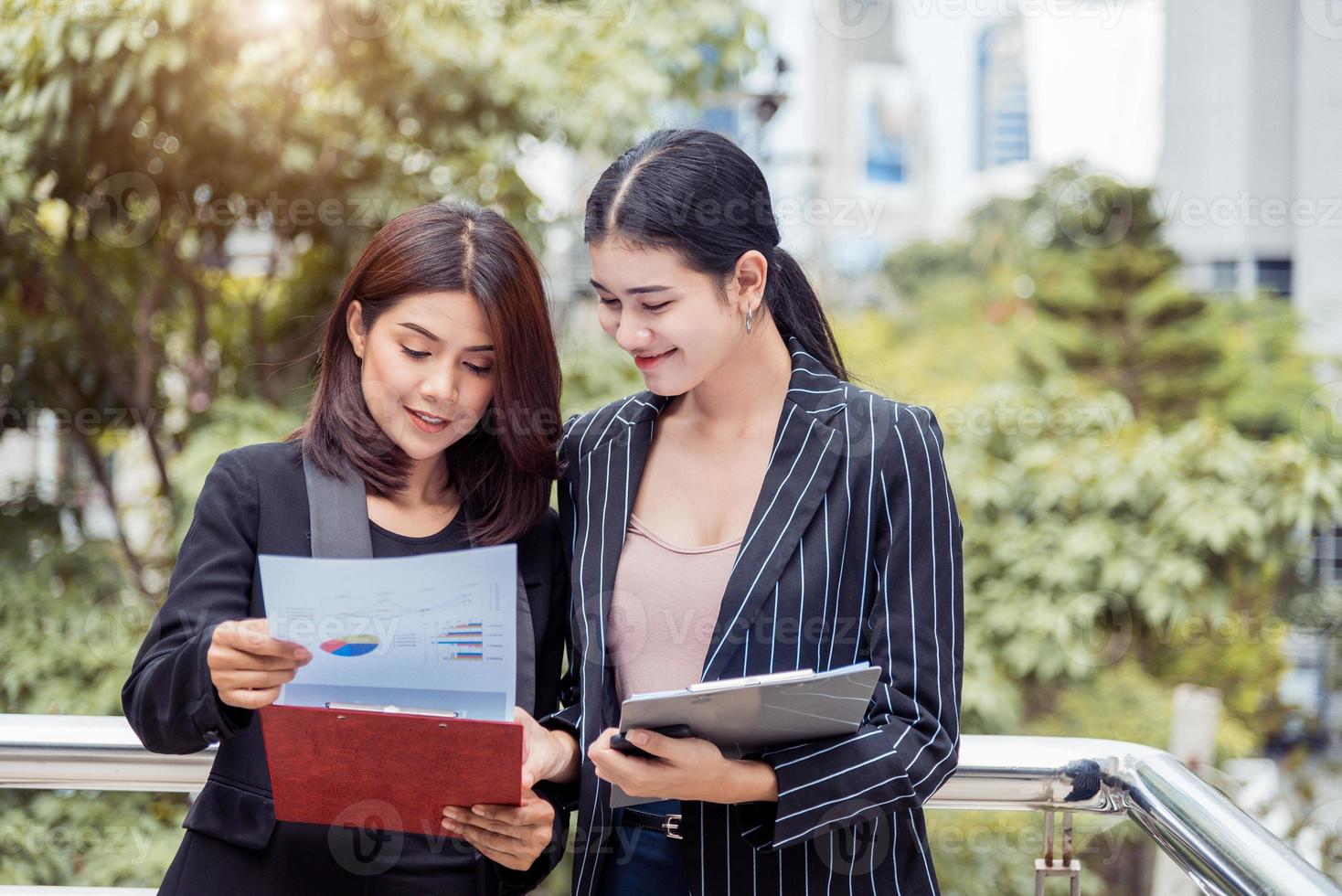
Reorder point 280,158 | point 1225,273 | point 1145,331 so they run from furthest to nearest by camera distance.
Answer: point 1225,273 → point 1145,331 → point 280,158

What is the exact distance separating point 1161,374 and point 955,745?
11.6 meters

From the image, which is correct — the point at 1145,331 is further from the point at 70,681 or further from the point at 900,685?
the point at 900,685

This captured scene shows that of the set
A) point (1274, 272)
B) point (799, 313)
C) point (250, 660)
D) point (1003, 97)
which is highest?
point (1003, 97)

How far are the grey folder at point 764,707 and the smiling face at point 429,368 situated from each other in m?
0.41

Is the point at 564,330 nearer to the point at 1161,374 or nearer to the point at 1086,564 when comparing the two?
the point at 1086,564

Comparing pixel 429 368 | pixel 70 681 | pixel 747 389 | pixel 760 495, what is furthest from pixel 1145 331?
pixel 429 368

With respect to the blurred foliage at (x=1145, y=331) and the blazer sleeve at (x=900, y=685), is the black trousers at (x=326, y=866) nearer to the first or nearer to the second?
the blazer sleeve at (x=900, y=685)

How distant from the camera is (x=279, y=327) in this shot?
3.82 meters

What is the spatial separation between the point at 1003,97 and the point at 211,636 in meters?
23.7

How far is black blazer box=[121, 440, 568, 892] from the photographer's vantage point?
103cm

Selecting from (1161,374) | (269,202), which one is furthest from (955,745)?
(1161,374)

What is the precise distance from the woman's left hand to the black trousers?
0.26 m

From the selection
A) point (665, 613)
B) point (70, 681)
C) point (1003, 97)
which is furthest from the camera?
point (1003, 97)

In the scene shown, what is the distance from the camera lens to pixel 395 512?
4.05 feet
